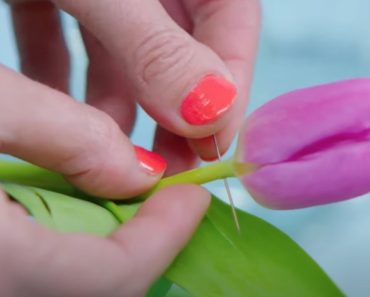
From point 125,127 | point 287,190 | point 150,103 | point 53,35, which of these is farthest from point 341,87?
point 53,35

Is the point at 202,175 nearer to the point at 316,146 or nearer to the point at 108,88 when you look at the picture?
the point at 316,146

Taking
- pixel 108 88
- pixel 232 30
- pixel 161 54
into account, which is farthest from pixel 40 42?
pixel 161 54

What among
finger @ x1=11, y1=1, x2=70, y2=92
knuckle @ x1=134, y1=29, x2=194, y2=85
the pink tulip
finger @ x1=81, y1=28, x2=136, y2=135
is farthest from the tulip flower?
finger @ x1=11, y1=1, x2=70, y2=92

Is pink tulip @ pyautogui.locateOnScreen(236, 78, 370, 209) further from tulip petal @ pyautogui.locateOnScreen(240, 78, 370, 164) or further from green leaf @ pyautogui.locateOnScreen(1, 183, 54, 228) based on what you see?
green leaf @ pyautogui.locateOnScreen(1, 183, 54, 228)

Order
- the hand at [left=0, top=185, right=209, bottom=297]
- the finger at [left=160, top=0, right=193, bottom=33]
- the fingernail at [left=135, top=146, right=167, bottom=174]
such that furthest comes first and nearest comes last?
the finger at [left=160, top=0, right=193, bottom=33]
the fingernail at [left=135, top=146, right=167, bottom=174]
the hand at [left=0, top=185, right=209, bottom=297]

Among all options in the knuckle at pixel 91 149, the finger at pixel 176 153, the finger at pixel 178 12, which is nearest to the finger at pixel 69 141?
the knuckle at pixel 91 149

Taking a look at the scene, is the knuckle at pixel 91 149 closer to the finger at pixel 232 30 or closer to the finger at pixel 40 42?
the finger at pixel 232 30

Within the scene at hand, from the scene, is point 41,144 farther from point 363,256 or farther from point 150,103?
point 363,256
